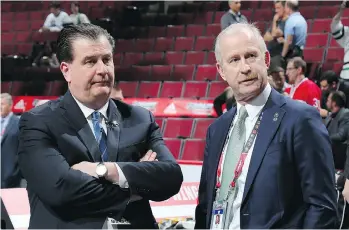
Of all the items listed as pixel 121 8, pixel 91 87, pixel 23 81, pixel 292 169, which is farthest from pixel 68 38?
pixel 121 8

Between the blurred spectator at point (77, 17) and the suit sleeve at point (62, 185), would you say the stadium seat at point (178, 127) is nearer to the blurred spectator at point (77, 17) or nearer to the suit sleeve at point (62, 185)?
the blurred spectator at point (77, 17)

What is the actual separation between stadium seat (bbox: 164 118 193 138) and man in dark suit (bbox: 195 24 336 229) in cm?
647

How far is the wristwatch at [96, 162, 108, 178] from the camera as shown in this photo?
223 cm

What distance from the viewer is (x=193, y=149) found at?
27.6ft

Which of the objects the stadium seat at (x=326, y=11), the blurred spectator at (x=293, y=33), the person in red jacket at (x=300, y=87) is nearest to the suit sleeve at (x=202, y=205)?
the person in red jacket at (x=300, y=87)

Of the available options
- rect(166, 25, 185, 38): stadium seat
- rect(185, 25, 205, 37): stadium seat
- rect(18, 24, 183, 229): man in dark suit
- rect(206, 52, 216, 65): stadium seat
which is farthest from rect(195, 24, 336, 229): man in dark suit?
rect(166, 25, 185, 38): stadium seat

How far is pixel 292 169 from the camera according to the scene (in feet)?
7.16

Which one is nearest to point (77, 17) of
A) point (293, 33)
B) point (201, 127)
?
point (201, 127)

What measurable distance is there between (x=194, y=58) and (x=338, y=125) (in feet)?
16.1

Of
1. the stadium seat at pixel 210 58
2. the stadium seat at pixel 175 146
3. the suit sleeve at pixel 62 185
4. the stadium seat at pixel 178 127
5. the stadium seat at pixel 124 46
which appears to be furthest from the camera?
the stadium seat at pixel 124 46

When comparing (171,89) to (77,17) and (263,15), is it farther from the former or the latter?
(77,17)

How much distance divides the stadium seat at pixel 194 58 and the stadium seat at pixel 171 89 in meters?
0.79

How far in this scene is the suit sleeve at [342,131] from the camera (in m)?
5.88

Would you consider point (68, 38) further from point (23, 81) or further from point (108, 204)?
point (23, 81)
